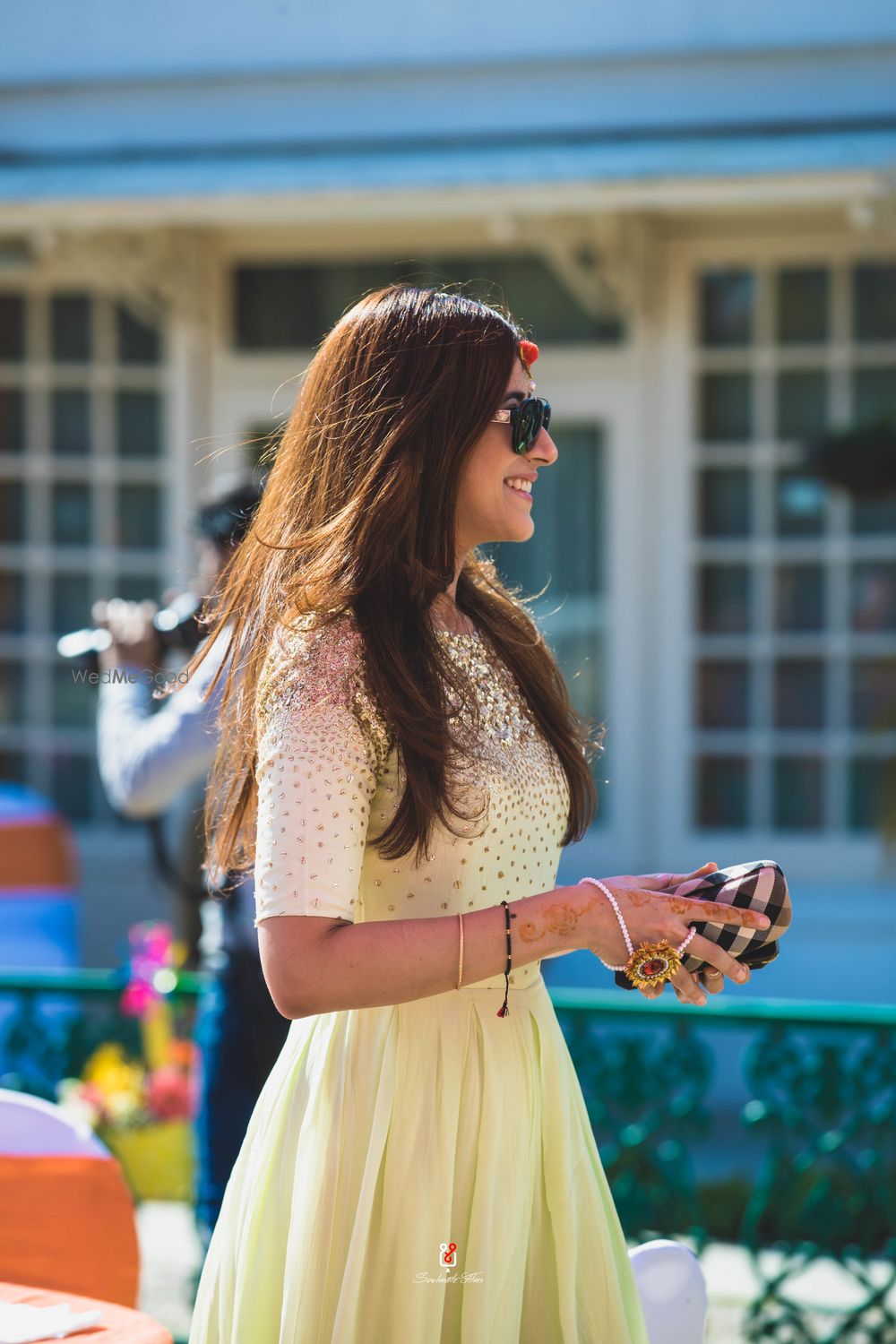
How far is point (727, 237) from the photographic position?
6176 mm

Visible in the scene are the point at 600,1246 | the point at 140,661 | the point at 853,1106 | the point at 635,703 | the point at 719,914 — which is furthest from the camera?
the point at 635,703

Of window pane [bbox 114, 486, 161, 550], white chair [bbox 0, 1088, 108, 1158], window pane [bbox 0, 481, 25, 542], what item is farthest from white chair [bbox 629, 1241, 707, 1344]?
window pane [bbox 0, 481, 25, 542]

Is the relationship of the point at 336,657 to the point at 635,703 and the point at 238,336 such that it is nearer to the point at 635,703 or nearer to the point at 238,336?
the point at 635,703

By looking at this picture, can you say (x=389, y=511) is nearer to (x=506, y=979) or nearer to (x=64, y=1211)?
(x=506, y=979)

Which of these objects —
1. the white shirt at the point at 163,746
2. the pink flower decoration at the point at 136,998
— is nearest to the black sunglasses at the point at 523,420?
the white shirt at the point at 163,746

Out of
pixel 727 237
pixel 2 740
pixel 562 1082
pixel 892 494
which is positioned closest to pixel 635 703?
pixel 892 494

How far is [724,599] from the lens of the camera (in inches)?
251

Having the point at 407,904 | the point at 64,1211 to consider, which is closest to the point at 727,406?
the point at 64,1211

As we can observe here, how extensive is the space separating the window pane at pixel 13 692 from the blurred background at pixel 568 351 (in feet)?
0.05

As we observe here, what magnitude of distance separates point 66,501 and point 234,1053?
417 centimetres

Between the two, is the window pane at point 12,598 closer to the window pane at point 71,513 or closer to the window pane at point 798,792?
the window pane at point 71,513

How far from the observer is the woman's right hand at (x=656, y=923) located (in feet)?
5.62

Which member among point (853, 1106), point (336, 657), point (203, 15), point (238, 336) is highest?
point (203, 15)

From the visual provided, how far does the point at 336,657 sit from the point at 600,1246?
77 cm
